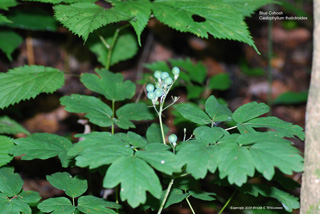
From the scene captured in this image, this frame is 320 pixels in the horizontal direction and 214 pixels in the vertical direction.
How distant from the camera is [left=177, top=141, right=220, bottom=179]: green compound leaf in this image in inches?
45.8

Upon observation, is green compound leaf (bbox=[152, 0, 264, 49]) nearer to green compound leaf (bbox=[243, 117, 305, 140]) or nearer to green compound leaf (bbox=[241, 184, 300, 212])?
green compound leaf (bbox=[243, 117, 305, 140])

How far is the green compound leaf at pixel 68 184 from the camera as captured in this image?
1.59m

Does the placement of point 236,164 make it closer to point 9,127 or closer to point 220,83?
point 9,127

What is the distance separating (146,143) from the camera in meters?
1.52

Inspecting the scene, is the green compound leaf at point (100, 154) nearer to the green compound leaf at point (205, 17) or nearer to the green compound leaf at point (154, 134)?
the green compound leaf at point (154, 134)

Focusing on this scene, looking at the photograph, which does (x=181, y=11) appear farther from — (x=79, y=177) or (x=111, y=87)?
(x=79, y=177)

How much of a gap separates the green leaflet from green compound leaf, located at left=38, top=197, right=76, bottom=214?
0.11m

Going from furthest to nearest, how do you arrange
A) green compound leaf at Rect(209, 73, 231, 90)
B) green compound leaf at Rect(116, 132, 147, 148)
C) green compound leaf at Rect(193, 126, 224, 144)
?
green compound leaf at Rect(209, 73, 231, 90)
green compound leaf at Rect(116, 132, 147, 148)
green compound leaf at Rect(193, 126, 224, 144)

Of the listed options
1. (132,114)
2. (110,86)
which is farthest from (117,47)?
(132,114)

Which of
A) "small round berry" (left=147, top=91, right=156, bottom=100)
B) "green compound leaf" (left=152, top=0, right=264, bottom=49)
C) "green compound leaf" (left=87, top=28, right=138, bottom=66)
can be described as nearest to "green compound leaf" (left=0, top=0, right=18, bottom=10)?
"green compound leaf" (left=87, top=28, right=138, bottom=66)

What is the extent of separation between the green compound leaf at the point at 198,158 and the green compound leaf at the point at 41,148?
65 cm

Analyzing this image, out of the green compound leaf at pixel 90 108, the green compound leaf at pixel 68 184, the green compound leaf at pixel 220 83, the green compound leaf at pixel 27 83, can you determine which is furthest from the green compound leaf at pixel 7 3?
the green compound leaf at pixel 220 83

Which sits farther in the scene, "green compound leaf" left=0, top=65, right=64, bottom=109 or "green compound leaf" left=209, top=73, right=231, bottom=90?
"green compound leaf" left=209, top=73, right=231, bottom=90

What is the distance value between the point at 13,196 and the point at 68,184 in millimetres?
256
